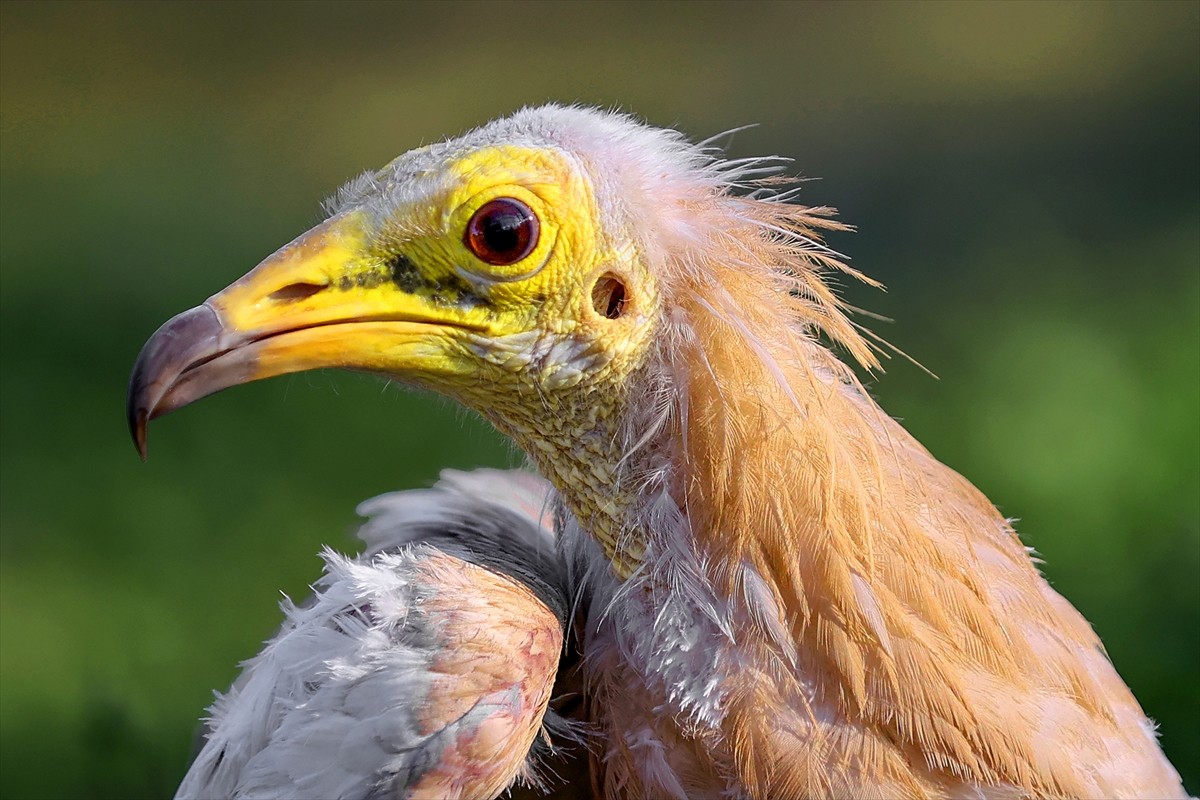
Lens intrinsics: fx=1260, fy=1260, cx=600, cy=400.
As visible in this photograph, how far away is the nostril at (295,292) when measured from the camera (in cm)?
181

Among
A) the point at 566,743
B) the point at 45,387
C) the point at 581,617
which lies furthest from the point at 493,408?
the point at 45,387

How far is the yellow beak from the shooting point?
1781mm

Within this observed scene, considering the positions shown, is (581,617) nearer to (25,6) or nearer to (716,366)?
(716,366)

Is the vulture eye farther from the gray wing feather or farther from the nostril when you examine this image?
the gray wing feather

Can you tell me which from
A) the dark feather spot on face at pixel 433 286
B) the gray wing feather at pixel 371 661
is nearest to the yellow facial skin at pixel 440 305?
the dark feather spot on face at pixel 433 286

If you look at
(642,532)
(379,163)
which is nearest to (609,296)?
(642,532)

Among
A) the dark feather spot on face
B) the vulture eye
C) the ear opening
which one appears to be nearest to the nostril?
the dark feather spot on face

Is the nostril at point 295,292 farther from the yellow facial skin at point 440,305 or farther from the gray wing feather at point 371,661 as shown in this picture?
the gray wing feather at point 371,661

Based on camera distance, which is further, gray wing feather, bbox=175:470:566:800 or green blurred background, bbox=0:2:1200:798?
green blurred background, bbox=0:2:1200:798

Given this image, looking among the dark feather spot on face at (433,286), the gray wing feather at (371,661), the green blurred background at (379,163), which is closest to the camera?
the gray wing feather at (371,661)

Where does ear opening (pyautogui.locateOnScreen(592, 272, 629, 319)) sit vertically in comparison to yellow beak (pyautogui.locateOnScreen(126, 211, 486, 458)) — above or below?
above

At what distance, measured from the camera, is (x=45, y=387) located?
20.7 feet

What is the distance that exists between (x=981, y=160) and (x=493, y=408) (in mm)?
5808

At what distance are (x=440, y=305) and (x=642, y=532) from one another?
444 mm
